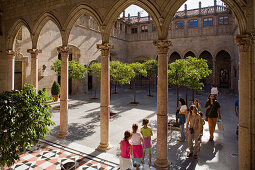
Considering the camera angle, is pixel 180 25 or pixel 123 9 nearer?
pixel 123 9

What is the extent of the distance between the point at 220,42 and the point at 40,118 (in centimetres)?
2168

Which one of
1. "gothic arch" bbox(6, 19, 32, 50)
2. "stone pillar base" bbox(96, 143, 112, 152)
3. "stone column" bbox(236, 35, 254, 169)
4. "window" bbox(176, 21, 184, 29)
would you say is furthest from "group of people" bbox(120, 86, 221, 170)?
"window" bbox(176, 21, 184, 29)

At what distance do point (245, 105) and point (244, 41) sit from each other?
1.36 metres

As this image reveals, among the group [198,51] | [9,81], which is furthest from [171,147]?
[198,51]

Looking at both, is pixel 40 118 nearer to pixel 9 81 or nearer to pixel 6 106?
pixel 6 106

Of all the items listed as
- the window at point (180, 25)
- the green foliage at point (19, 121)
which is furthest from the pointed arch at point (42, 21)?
the window at point (180, 25)

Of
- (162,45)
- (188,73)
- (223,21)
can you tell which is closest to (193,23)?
(223,21)

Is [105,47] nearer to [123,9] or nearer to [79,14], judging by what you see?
[123,9]

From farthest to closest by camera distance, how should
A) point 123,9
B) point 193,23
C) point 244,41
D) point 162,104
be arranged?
point 193,23, point 123,9, point 162,104, point 244,41

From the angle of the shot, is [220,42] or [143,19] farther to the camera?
[143,19]

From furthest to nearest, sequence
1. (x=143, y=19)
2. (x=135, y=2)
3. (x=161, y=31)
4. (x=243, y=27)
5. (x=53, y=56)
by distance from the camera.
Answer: (x=143, y=19) → (x=53, y=56) → (x=135, y=2) → (x=161, y=31) → (x=243, y=27)

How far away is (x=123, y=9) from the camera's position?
513cm

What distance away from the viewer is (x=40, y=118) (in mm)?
3385

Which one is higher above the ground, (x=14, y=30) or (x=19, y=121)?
(x=14, y=30)
